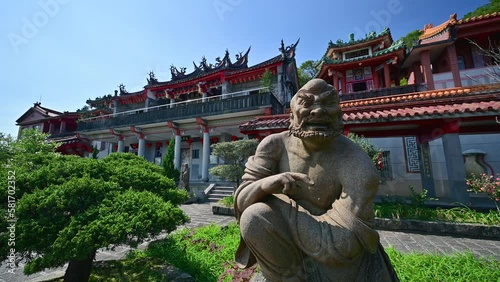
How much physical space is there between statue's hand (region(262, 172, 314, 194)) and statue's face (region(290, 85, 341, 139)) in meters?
0.31

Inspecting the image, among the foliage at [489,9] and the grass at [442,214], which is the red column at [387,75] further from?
the foliage at [489,9]

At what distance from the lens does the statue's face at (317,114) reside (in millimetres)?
1668

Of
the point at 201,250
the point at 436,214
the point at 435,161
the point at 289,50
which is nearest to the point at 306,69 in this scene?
the point at 289,50

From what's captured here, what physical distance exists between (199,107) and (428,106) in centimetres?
1164

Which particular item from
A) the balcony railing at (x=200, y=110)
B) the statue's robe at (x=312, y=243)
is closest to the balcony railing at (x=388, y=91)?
the balcony railing at (x=200, y=110)

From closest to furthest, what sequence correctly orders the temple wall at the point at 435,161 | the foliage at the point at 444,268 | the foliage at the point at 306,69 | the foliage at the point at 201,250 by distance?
1. the foliage at the point at 444,268
2. the foliage at the point at 201,250
3. the temple wall at the point at 435,161
4. the foliage at the point at 306,69

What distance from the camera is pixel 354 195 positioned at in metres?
1.51

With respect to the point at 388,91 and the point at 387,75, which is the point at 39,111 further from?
the point at 387,75

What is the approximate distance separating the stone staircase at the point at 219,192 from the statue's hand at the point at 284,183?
1010 cm

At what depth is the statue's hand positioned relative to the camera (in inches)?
61.7

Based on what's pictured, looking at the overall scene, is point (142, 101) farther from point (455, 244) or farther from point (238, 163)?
point (455, 244)

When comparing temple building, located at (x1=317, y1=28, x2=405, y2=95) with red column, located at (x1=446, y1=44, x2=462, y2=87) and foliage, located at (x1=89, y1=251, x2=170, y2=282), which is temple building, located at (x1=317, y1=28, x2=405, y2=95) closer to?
red column, located at (x1=446, y1=44, x2=462, y2=87)

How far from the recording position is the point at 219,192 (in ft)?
39.4

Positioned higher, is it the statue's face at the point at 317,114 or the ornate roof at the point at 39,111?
the ornate roof at the point at 39,111
